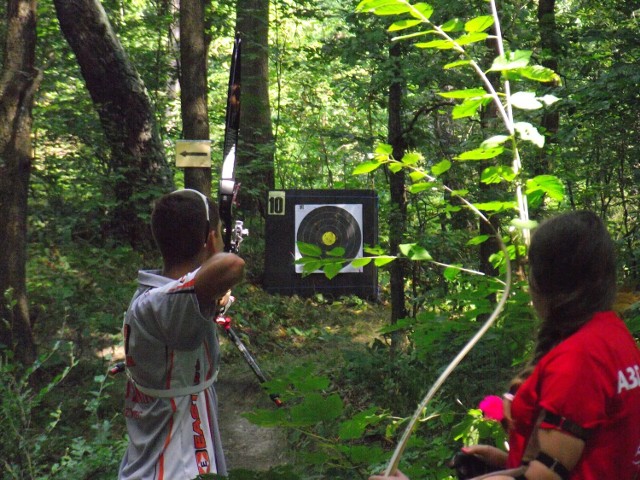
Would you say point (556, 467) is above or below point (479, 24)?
below

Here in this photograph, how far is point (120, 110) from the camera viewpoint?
951 centimetres

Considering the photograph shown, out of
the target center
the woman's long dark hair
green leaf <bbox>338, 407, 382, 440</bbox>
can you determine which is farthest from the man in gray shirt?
the target center

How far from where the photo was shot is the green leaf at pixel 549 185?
219 cm

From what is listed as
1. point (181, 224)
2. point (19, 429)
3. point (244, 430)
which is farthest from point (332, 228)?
point (181, 224)

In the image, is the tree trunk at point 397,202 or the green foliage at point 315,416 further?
the tree trunk at point 397,202

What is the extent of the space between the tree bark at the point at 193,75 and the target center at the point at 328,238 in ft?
17.0

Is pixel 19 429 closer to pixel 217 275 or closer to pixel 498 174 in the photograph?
pixel 217 275

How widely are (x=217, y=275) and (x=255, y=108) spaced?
378 inches

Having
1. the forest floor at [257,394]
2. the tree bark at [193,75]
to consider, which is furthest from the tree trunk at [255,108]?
the tree bark at [193,75]

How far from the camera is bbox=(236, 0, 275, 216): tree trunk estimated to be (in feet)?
35.1

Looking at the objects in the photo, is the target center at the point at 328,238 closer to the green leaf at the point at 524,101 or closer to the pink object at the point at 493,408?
the green leaf at the point at 524,101

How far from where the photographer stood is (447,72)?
689cm

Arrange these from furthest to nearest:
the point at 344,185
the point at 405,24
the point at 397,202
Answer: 1. the point at 344,185
2. the point at 397,202
3. the point at 405,24

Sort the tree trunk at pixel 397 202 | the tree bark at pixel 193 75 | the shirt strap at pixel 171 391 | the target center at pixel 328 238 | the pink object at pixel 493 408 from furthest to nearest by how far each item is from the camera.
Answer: the target center at pixel 328 238 < the tree trunk at pixel 397 202 < the tree bark at pixel 193 75 < the shirt strap at pixel 171 391 < the pink object at pixel 493 408
